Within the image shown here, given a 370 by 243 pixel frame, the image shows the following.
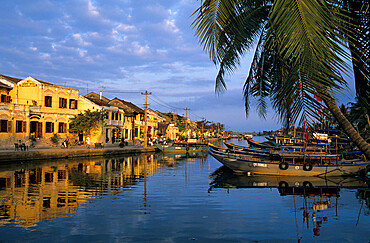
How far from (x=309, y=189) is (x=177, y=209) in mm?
10409

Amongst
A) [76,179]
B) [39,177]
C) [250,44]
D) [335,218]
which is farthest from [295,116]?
[39,177]

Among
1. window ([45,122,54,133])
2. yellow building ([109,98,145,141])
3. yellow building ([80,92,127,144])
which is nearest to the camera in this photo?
window ([45,122,54,133])

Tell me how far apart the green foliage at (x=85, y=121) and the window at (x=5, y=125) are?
30.9ft

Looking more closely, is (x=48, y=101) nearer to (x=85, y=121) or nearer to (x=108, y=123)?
(x=85, y=121)

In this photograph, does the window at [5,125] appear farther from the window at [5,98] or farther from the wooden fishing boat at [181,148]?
the wooden fishing boat at [181,148]

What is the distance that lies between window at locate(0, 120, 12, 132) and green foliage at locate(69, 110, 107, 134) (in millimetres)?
9412

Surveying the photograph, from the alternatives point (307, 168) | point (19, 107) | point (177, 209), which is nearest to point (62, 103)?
point (19, 107)

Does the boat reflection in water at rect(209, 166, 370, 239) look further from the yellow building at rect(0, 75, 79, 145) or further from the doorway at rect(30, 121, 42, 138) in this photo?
the doorway at rect(30, 121, 42, 138)

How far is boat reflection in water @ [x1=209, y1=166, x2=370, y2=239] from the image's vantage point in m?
12.9

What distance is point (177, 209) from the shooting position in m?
13.8

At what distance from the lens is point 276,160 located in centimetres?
2783

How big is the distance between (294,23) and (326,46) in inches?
15.0

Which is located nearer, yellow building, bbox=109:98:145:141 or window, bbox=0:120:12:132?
window, bbox=0:120:12:132

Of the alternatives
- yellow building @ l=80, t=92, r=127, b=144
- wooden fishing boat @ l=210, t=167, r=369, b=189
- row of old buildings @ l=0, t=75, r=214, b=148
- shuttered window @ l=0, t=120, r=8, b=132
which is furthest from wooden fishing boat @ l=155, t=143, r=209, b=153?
wooden fishing boat @ l=210, t=167, r=369, b=189
